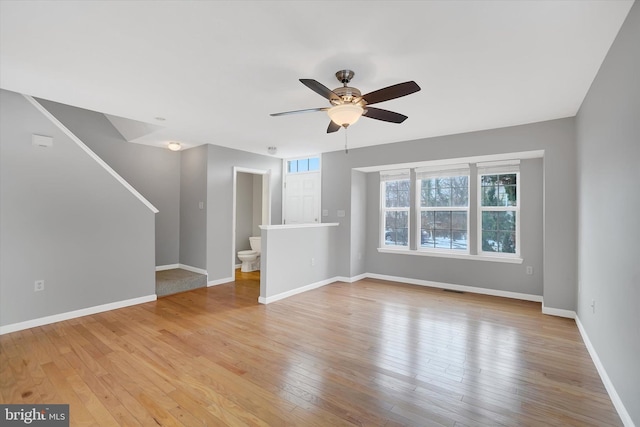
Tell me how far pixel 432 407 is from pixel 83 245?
4176 mm

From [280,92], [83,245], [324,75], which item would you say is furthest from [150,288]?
[324,75]

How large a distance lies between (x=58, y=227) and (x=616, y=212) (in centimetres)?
532

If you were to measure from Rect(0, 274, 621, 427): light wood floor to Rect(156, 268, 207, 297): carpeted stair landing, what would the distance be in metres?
0.64

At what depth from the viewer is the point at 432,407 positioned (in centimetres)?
198

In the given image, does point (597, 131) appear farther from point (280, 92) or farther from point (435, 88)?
point (280, 92)

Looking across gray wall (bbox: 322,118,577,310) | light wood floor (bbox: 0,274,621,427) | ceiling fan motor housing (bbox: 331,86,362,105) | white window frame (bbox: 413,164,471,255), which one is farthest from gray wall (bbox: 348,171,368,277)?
ceiling fan motor housing (bbox: 331,86,362,105)

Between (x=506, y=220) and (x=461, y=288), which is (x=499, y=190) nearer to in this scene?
(x=506, y=220)

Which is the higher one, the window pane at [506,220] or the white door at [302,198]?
the white door at [302,198]

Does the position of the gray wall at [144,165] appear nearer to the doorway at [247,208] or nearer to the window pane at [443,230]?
the doorway at [247,208]

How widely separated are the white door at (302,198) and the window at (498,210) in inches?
117

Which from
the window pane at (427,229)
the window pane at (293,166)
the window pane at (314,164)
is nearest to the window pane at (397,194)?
the window pane at (427,229)

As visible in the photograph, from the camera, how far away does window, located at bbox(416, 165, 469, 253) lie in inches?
196

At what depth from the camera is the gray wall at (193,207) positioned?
206 inches

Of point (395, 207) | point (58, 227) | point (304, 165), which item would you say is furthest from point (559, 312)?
point (58, 227)
